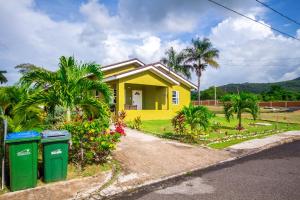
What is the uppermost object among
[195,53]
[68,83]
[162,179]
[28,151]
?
[195,53]

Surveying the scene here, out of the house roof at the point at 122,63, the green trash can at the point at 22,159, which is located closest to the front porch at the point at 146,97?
the house roof at the point at 122,63

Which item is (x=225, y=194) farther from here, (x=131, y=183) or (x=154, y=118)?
(x=154, y=118)

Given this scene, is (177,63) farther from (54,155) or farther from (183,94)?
(54,155)

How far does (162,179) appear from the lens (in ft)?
21.4

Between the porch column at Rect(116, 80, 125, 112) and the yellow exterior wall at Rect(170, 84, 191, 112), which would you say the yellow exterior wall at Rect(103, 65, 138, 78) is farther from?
the yellow exterior wall at Rect(170, 84, 191, 112)

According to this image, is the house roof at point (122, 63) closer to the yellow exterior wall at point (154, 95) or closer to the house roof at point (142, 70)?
the yellow exterior wall at point (154, 95)

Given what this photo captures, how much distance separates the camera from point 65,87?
786cm

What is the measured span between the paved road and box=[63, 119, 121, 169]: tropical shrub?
6.13 ft

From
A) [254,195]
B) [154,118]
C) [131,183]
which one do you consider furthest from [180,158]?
[154,118]

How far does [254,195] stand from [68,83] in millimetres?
6022

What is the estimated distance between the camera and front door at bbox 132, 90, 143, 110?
2234 centimetres

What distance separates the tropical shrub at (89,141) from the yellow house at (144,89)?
34.3ft

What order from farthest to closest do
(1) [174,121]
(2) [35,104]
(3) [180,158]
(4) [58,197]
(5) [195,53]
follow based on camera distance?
A: (5) [195,53] < (1) [174,121] < (3) [180,158] < (2) [35,104] < (4) [58,197]

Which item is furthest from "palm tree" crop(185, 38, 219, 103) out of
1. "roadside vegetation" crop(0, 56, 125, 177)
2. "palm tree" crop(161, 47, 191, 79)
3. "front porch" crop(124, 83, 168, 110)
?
"roadside vegetation" crop(0, 56, 125, 177)
